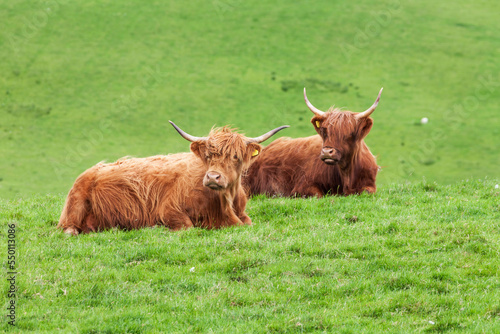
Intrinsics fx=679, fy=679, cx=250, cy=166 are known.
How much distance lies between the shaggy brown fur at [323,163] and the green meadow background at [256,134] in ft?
2.42

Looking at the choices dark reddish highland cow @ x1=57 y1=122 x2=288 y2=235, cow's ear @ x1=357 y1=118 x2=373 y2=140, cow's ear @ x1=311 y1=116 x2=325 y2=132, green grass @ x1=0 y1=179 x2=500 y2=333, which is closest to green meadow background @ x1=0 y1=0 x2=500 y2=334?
green grass @ x1=0 y1=179 x2=500 y2=333

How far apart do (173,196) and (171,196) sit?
1.1 inches

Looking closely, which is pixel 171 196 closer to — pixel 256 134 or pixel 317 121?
pixel 317 121

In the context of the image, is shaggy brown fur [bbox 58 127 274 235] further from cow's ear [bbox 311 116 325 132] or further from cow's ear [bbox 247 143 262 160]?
cow's ear [bbox 311 116 325 132]

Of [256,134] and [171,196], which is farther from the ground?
[171,196]

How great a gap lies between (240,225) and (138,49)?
2653 centimetres

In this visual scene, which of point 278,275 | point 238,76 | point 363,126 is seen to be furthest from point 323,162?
point 238,76

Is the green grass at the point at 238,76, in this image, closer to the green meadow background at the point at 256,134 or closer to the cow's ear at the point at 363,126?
the green meadow background at the point at 256,134

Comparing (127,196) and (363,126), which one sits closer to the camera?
(127,196)

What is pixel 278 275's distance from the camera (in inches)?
256

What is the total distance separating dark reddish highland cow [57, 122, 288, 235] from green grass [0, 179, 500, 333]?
14.8 inches

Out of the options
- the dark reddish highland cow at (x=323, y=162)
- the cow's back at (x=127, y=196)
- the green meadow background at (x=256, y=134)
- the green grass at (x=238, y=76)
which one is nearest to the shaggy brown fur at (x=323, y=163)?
the dark reddish highland cow at (x=323, y=162)

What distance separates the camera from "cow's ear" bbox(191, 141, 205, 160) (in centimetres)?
854

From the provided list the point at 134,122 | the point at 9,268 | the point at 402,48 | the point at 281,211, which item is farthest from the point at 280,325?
the point at 402,48
